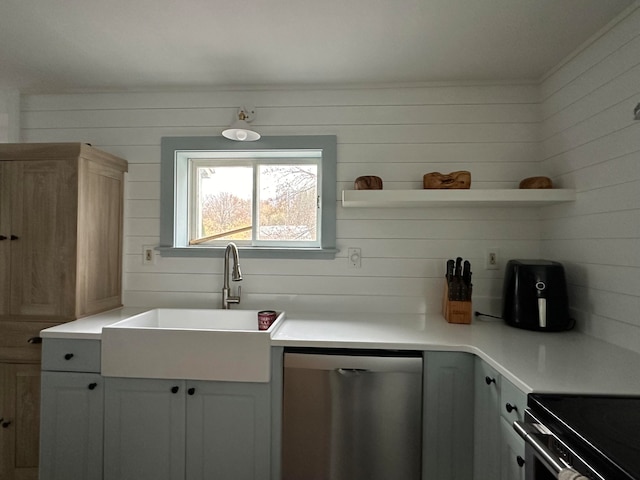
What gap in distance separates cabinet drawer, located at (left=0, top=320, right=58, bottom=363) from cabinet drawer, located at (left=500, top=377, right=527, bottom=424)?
2.19 metres

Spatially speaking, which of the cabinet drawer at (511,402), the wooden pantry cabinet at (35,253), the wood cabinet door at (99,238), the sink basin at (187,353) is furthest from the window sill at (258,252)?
the cabinet drawer at (511,402)

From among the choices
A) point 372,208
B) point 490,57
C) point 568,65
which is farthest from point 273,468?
point 568,65

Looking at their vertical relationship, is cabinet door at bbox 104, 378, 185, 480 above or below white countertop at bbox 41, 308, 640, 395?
below

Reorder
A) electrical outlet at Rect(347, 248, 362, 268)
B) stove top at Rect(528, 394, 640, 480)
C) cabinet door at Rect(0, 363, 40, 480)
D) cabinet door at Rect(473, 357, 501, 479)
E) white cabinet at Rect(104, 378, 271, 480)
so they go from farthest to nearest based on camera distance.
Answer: electrical outlet at Rect(347, 248, 362, 268) < cabinet door at Rect(0, 363, 40, 480) < white cabinet at Rect(104, 378, 271, 480) < cabinet door at Rect(473, 357, 501, 479) < stove top at Rect(528, 394, 640, 480)

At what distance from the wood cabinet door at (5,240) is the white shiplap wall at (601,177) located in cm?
293

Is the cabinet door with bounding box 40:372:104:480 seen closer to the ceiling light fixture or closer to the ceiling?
the ceiling light fixture

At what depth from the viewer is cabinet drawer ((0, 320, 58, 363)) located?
173 centimetres

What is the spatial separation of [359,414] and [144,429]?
3.21 feet

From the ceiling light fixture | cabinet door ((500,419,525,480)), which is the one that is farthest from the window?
cabinet door ((500,419,525,480))

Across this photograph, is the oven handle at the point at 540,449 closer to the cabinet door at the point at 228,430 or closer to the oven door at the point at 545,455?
the oven door at the point at 545,455

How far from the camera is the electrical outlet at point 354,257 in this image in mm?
2033

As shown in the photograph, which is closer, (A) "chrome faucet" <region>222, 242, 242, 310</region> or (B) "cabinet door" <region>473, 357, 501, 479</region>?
(B) "cabinet door" <region>473, 357, 501, 479</region>

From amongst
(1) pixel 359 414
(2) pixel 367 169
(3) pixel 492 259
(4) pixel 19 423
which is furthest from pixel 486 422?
(4) pixel 19 423

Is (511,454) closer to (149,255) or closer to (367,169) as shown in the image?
(367,169)
